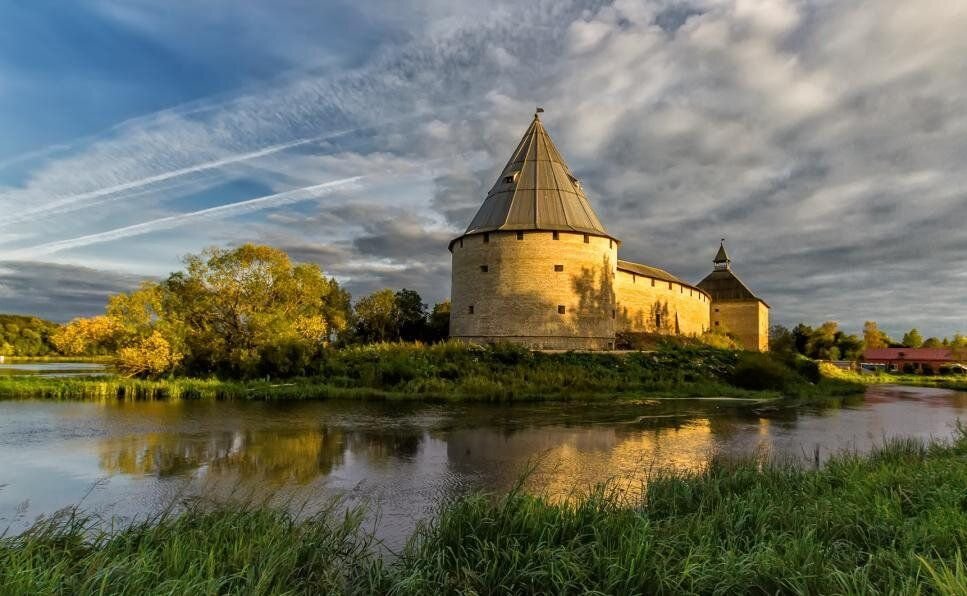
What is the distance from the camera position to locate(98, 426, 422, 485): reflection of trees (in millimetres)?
7582

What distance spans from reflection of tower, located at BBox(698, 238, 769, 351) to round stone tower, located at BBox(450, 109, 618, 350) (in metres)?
19.8

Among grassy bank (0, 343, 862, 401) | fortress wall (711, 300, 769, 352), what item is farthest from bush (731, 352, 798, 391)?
fortress wall (711, 300, 769, 352)

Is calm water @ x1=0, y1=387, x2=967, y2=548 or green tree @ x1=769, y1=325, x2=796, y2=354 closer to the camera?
calm water @ x1=0, y1=387, x2=967, y2=548

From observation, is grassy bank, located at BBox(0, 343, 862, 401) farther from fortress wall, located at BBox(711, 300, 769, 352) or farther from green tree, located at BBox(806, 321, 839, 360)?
green tree, located at BBox(806, 321, 839, 360)

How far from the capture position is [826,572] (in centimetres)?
320

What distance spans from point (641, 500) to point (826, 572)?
2.58m

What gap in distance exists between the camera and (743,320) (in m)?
41.7

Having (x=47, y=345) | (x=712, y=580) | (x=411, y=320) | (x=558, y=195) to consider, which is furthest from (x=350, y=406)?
(x=47, y=345)

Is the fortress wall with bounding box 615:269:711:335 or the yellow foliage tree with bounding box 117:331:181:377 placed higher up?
Result: the fortress wall with bounding box 615:269:711:335

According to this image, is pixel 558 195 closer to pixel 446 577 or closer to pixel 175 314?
pixel 175 314

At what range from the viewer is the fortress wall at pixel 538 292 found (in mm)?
23969

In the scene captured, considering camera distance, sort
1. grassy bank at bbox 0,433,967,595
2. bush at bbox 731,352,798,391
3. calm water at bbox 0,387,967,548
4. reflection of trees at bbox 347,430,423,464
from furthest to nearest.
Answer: bush at bbox 731,352,798,391 → reflection of trees at bbox 347,430,423,464 → calm water at bbox 0,387,967,548 → grassy bank at bbox 0,433,967,595

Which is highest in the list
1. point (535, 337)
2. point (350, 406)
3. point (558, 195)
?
point (558, 195)

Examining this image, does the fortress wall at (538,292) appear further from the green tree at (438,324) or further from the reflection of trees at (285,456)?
the reflection of trees at (285,456)
